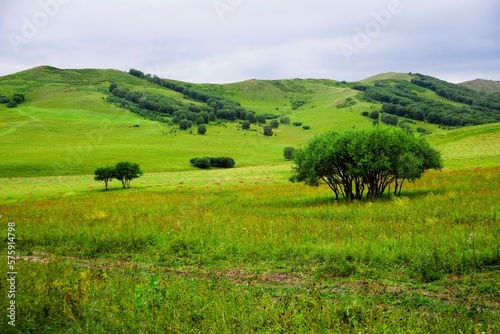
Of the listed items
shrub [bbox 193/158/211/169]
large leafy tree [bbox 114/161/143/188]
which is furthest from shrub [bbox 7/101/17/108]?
large leafy tree [bbox 114/161/143/188]

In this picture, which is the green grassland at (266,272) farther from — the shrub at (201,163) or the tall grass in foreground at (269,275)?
the shrub at (201,163)

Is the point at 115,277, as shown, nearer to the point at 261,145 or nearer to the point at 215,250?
the point at 215,250

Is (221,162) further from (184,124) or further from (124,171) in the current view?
(184,124)

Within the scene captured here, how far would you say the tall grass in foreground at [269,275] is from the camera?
7.17 m

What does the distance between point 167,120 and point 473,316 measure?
193m

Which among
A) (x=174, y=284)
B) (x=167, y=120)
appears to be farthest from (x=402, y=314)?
(x=167, y=120)

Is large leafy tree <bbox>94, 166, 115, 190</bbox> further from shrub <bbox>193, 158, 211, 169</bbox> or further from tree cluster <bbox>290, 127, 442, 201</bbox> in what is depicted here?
shrub <bbox>193, 158, 211, 169</bbox>

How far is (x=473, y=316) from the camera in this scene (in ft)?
23.1

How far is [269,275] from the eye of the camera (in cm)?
1075

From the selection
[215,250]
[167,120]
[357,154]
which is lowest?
[215,250]

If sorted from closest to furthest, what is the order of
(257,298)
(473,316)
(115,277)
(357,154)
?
1. (473,316)
2. (257,298)
3. (115,277)
4. (357,154)

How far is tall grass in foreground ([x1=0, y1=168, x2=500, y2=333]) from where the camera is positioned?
7.17 meters

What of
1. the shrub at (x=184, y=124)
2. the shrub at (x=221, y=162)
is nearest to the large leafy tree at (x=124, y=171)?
the shrub at (x=221, y=162)

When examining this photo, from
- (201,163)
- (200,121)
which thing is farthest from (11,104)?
(201,163)
